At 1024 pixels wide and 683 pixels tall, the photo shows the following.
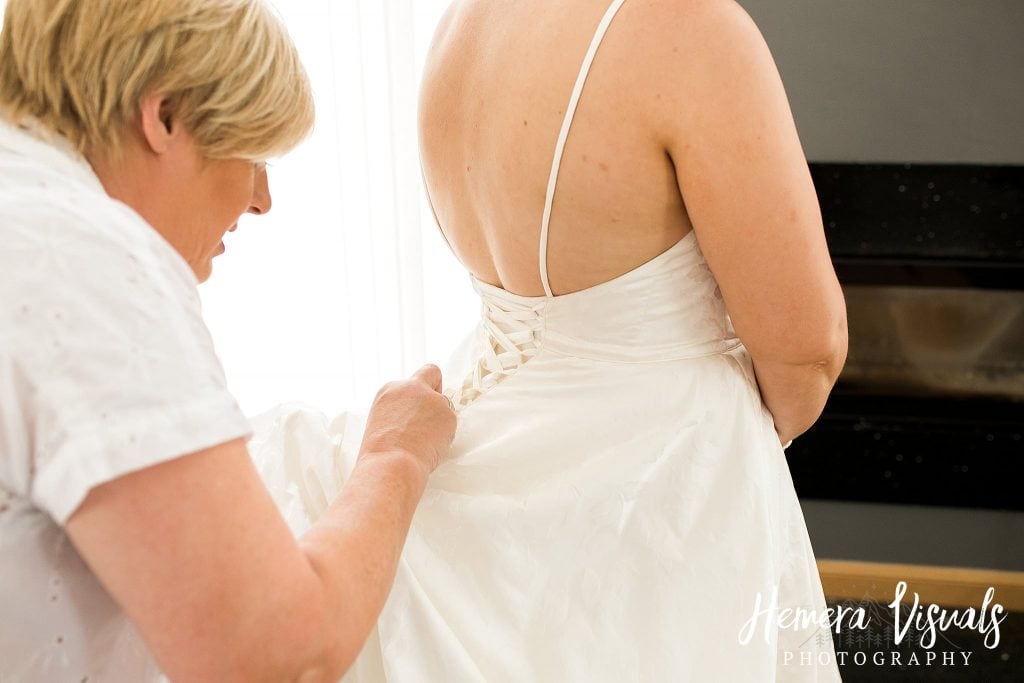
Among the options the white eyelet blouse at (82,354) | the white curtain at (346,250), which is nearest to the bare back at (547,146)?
the white eyelet blouse at (82,354)

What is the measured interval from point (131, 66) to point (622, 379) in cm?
58

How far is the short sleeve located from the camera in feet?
1.93

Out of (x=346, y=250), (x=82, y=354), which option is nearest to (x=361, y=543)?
(x=82, y=354)

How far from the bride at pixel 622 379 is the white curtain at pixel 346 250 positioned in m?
1.34

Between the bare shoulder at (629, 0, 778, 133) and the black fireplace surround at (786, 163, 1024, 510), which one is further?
the black fireplace surround at (786, 163, 1024, 510)

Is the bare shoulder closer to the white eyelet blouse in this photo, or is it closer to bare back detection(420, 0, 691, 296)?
bare back detection(420, 0, 691, 296)

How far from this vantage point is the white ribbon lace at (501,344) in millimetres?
1106

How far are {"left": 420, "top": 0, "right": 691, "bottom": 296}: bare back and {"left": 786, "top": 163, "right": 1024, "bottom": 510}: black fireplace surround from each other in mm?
1374

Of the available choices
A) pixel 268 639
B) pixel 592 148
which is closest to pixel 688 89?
pixel 592 148

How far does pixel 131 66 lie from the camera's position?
2.24 ft

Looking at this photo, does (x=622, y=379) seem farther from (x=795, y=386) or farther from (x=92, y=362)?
(x=92, y=362)

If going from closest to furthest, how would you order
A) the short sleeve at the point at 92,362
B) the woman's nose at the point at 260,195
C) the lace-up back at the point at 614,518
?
the short sleeve at the point at 92,362, the woman's nose at the point at 260,195, the lace-up back at the point at 614,518

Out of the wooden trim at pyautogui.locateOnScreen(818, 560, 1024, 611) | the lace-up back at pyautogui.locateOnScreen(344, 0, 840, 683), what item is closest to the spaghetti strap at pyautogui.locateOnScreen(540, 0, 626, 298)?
the lace-up back at pyautogui.locateOnScreen(344, 0, 840, 683)

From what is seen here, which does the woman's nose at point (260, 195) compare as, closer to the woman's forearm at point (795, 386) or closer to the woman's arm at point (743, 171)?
the woman's arm at point (743, 171)
